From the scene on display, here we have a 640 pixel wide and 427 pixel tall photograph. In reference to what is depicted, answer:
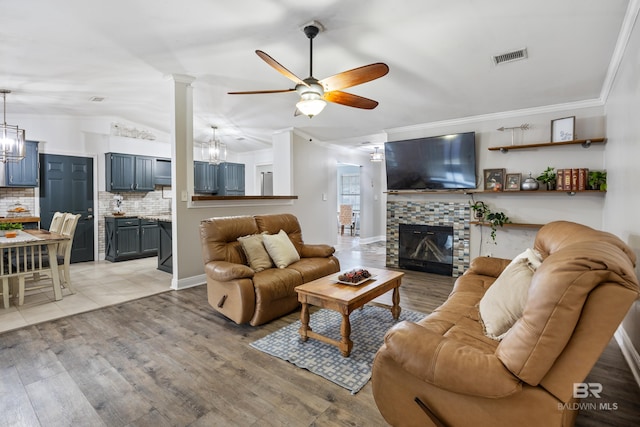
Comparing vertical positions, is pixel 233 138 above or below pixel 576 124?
above

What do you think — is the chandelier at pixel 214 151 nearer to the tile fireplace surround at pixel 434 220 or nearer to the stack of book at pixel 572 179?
the tile fireplace surround at pixel 434 220

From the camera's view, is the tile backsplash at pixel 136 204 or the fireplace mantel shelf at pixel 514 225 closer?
the fireplace mantel shelf at pixel 514 225

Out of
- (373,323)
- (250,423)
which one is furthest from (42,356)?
(373,323)

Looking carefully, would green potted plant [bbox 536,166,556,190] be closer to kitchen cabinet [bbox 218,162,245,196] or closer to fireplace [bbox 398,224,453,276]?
fireplace [bbox 398,224,453,276]

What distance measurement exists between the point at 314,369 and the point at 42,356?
2.07m

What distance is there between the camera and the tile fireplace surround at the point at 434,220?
16.0 feet

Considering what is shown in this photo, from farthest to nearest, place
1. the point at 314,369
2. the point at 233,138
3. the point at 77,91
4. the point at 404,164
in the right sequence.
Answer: the point at 233,138 < the point at 404,164 < the point at 77,91 < the point at 314,369

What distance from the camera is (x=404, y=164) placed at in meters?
5.27

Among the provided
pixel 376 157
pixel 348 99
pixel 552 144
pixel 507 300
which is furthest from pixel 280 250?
pixel 376 157

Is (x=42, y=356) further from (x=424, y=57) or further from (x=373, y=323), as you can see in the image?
(x=424, y=57)

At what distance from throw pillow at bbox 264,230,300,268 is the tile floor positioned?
1730 mm

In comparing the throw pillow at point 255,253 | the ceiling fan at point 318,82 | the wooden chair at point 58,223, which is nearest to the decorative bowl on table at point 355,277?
the throw pillow at point 255,253

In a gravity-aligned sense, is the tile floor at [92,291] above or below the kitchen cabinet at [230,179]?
below

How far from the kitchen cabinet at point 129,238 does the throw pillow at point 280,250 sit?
3913mm
